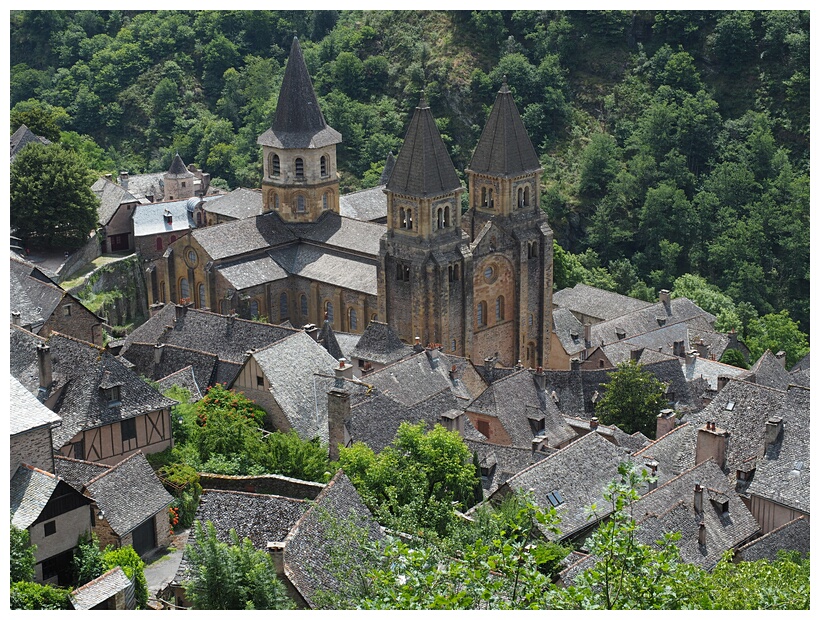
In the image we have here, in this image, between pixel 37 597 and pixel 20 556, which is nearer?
pixel 37 597

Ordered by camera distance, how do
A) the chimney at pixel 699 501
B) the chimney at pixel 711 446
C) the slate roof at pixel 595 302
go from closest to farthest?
the chimney at pixel 699 501
the chimney at pixel 711 446
the slate roof at pixel 595 302

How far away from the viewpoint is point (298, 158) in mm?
75125

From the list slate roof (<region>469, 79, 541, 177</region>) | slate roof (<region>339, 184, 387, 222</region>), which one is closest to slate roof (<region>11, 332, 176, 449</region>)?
slate roof (<region>469, 79, 541, 177</region>)

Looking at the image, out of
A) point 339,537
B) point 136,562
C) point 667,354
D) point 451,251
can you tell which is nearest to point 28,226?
point 451,251

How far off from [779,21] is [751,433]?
6686cm

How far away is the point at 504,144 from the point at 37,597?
1488 inches

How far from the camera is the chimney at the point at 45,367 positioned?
48891 millimetres

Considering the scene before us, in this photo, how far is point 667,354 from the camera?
68.4 metres

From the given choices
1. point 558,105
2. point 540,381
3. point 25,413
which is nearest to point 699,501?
point 540,381

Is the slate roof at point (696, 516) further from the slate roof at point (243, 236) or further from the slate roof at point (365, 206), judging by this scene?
the slate roof at point (365, 206)

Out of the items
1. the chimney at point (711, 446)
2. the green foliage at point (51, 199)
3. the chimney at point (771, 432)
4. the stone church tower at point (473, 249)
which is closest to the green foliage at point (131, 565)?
the chimney at point (711, 446)

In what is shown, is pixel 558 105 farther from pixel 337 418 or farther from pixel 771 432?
pixel 337 418

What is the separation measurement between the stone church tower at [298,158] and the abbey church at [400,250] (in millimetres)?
75

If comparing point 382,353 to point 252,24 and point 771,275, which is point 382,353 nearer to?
point 771,275
